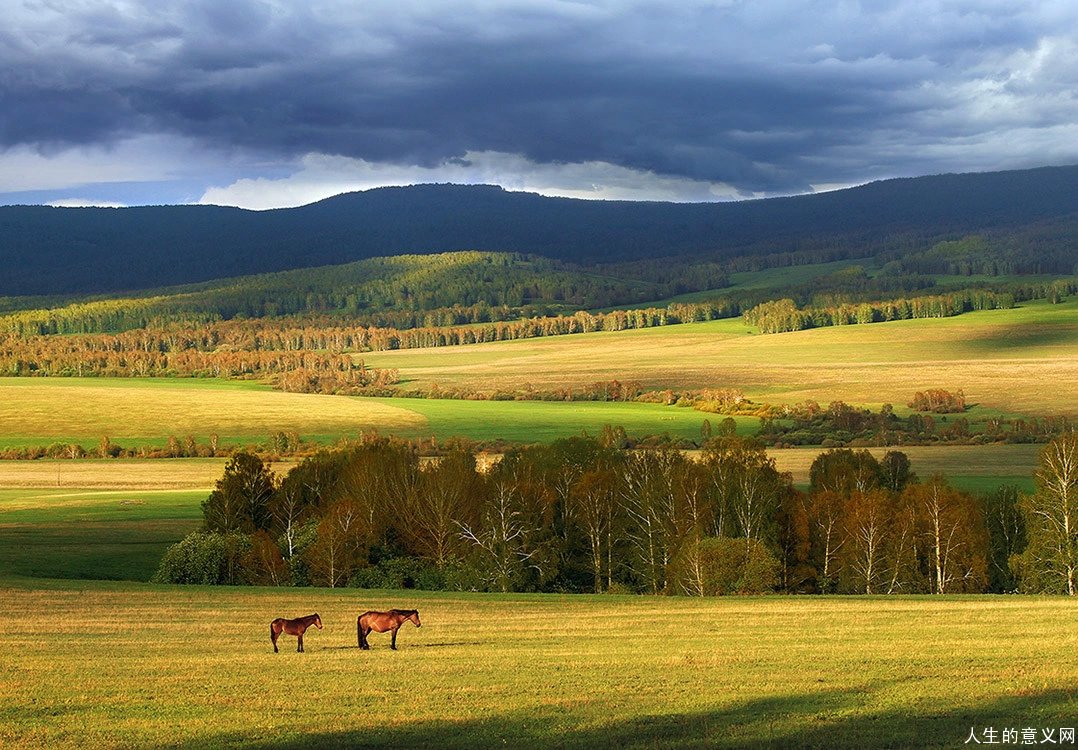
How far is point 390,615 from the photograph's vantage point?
89.6ft

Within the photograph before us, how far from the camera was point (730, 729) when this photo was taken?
17062 millimetres

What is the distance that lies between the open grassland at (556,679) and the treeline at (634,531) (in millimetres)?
25042

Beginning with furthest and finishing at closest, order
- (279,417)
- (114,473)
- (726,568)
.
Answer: (279,417) < (114,473) < (726,568)

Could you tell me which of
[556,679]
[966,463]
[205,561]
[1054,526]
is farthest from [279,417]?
[556,679]

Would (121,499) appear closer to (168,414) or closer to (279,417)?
(279,417)

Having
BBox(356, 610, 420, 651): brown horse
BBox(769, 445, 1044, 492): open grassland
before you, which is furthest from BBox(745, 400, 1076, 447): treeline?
BBox(356, 610, 420, 651): brown horse

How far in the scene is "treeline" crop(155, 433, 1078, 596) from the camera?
196ft

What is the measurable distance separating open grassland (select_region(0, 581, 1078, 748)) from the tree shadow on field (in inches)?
2.0

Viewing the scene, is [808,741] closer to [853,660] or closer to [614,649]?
[853,660]

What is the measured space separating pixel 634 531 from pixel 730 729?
52175 mm

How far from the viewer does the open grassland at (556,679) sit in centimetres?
1709

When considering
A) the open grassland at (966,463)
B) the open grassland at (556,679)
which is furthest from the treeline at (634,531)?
the open grassland at (556,679)

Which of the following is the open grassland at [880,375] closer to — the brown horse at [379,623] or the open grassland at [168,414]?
the open grassland at [168,414]

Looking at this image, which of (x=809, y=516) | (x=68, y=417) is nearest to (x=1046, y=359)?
(x=809, y=516)
